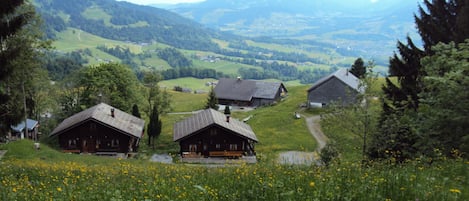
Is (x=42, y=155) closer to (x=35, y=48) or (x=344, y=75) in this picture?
(x=35, y=48)

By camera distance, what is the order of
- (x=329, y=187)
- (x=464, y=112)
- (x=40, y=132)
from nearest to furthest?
(x=329, y=187) → (x=464, y=112) → (x=40, y=132)

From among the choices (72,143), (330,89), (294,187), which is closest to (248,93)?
(330,89)

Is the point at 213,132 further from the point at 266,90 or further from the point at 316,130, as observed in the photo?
the point at 266,90

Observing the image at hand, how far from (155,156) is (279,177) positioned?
1392 inches

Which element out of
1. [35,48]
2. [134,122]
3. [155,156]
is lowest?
[155,156]

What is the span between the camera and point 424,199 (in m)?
7.29

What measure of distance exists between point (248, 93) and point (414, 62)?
6145cm

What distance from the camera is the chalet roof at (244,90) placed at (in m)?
89.6

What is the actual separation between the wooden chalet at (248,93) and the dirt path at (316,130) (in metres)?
25.2

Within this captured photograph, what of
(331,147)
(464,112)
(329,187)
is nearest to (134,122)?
(331,147)

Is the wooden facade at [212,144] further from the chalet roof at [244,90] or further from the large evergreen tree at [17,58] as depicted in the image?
the chalet roof at [244,90]

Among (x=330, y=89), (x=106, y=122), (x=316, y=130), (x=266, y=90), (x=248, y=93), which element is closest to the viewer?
(x=106, y=122)

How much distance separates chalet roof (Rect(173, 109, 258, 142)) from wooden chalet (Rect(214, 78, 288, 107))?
4194 centimetres

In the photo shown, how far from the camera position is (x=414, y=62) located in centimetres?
2953
